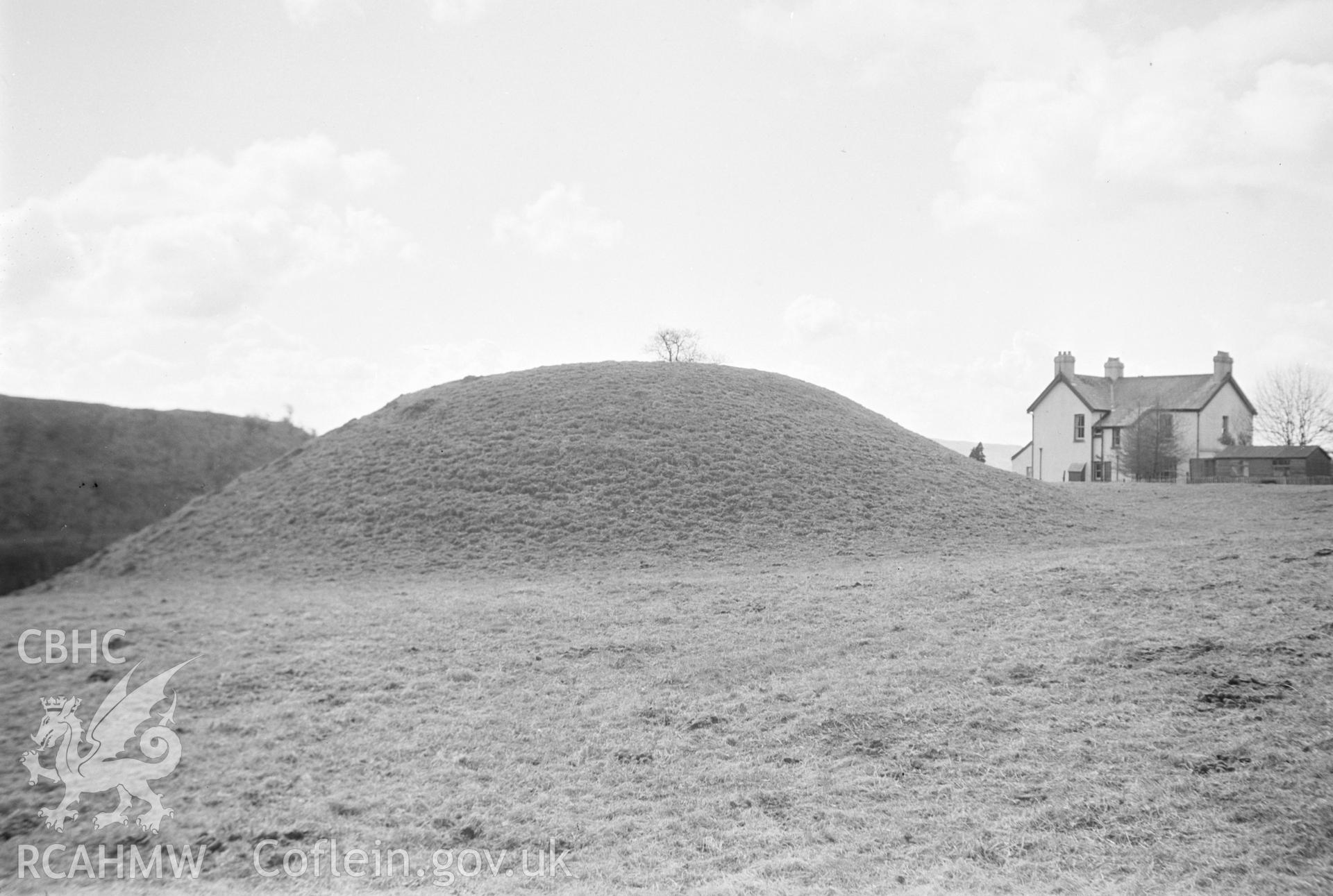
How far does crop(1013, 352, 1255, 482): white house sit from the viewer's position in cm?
4034

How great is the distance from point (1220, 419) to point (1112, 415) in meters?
4.70

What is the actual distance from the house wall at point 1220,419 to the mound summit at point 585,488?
66.4ft

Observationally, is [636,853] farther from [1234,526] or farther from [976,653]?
[1234,526]

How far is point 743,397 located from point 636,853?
22.1m

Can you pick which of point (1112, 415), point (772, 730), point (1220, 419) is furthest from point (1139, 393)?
point (772, 730)

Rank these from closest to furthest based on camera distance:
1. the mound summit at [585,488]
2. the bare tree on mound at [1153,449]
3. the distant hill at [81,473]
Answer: the distant hill at [81,473] < the mound summit at [585,488] < the bare tree on mound at [1153,449]

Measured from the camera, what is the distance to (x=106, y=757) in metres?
5.57

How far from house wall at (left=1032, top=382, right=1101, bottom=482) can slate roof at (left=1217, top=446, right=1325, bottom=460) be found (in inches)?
251

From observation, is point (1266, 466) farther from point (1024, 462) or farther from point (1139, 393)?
point (1024, 462)

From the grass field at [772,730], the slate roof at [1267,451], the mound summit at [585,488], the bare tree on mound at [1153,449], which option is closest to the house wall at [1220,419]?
the slate roof at [1267,451]

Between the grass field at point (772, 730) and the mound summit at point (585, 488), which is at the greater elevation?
the mound summit at point (585, 488)

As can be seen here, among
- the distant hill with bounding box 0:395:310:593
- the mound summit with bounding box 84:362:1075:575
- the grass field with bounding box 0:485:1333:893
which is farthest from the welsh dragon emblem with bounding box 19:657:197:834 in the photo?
the mound summit with bounding box 84:362:1075:575

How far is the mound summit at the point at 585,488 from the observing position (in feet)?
56.0

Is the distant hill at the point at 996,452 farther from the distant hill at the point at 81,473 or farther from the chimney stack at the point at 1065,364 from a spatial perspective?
the distant hill at the point at 81,473
